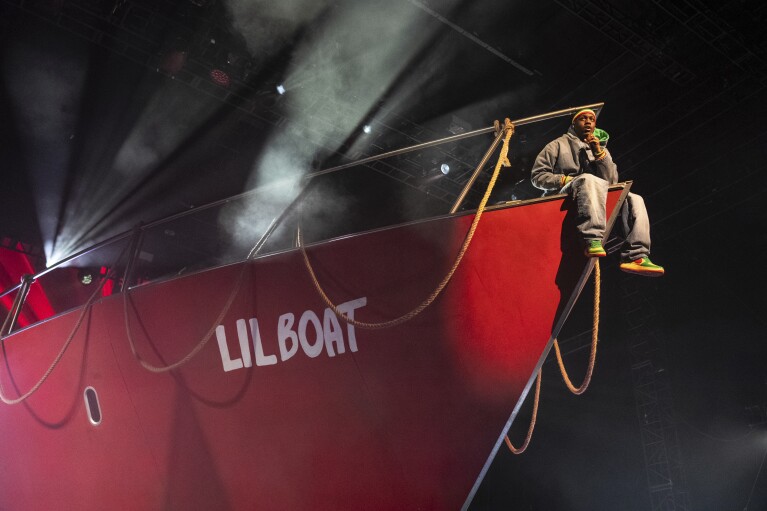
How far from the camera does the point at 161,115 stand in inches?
295

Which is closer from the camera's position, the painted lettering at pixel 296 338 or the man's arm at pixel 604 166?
the man's arm at pixel 604 166

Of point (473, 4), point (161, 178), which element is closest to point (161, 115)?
point (161, 178)

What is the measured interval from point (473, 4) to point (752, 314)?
19.3 ft

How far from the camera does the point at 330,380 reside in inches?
131

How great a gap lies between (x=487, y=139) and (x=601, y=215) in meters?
5.34

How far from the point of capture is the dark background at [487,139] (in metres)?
6.35

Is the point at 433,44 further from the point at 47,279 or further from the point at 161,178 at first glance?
the point at 47,279

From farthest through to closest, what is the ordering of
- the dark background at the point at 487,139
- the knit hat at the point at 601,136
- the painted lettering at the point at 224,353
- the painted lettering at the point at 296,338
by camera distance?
1. the dark background at the point at 487,139
2. the painted lettering at the point at 224,353
3. the painted lettering at the point at 296,338
4. the knit hat at the point at 601,136

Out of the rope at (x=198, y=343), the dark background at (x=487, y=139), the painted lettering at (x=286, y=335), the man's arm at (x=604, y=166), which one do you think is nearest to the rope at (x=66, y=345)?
the rope at (x=198, y=343)

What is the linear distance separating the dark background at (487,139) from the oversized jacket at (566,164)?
11.5 feet

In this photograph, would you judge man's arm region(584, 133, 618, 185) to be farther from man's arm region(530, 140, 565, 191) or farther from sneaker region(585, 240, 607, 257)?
sneaker region(585, 240, 607, 257)

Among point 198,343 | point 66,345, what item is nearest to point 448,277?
point 198,343

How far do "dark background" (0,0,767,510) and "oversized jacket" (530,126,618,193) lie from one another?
3509 millimetres

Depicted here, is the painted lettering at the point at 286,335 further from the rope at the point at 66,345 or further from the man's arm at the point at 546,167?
the man's arm at the point at 546,167
